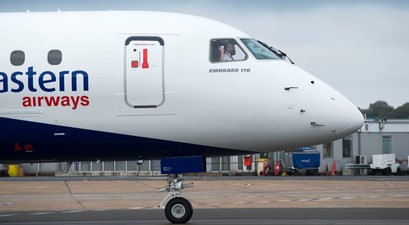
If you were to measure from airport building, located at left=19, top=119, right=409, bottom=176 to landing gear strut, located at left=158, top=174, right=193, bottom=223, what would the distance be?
4509 cm

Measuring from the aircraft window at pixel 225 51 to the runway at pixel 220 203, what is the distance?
453 centimetres

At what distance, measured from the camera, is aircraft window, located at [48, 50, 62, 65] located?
19969 millimetres

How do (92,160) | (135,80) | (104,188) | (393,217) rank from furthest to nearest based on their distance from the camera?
1. (104,188)
2. (393,217)
3. (92,160)
4. (135,80)

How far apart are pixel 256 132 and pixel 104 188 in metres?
24.6

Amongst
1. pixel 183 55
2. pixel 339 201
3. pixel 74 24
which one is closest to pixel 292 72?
pixel 183 55

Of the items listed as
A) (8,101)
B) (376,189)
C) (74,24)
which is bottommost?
(376,189)

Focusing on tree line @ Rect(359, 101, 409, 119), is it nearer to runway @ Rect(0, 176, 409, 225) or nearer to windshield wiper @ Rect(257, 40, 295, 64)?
runway @ Rect(0, 176, 409, 225)

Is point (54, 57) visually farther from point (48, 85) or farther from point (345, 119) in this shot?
point (345, 119)

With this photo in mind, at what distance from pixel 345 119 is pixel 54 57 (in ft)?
21.3

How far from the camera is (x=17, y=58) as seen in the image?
65.9 feet

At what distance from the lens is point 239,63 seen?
A: 20.0 meters

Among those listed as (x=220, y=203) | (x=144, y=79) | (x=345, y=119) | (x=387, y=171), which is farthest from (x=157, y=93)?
(x=387, y=171)

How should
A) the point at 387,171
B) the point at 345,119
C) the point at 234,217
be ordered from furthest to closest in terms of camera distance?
the point at 387,171 → the point at 234,217 → the point at 345,119

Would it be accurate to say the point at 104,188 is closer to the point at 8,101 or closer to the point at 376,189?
the point at 376,189
